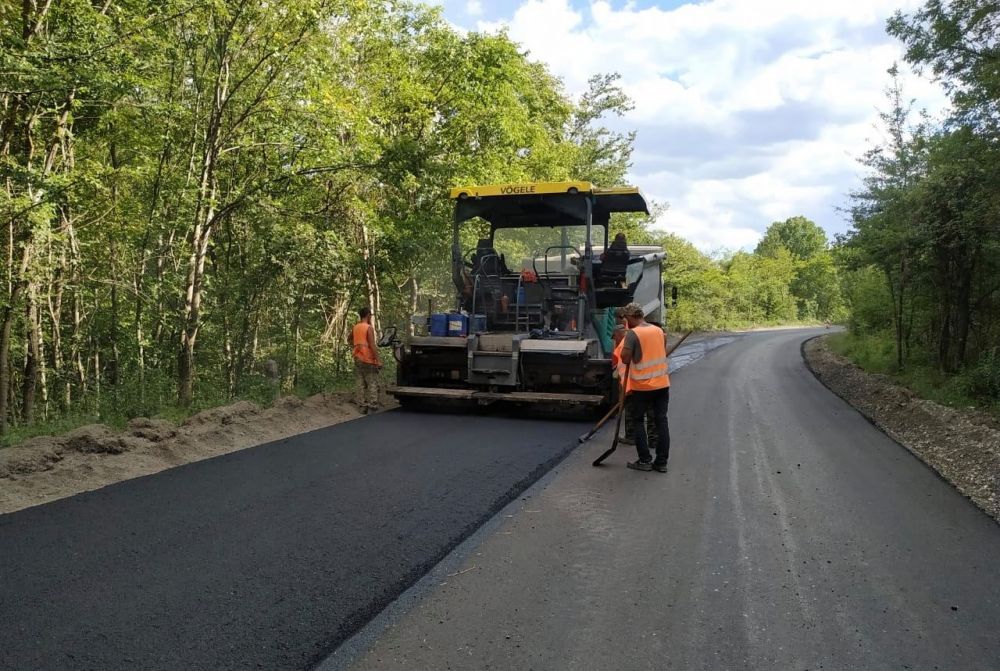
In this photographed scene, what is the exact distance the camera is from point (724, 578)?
3.69m

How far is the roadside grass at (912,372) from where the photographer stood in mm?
10328

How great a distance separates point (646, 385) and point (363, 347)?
4607 millimetres

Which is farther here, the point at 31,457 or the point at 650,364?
the point at 650,364

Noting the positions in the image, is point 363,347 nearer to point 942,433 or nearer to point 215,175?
point 215,175

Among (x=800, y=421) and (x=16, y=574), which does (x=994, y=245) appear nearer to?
(x=800, y=421)

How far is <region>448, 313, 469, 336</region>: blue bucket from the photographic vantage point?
9.57 m

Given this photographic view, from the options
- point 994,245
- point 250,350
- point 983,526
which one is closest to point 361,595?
point 983,526

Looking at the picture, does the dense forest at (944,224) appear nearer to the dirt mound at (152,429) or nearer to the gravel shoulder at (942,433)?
the gravel shoulder at (942,433)

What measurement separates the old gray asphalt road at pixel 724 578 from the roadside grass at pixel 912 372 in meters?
4.64

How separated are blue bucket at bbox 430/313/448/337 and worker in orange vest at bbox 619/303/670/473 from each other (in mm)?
3726

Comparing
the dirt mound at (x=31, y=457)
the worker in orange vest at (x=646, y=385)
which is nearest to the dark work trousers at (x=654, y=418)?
the worker in orange vest at (x=646, y=385)

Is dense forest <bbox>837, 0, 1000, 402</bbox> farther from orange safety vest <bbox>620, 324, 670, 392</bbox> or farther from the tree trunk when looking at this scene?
the tree trunk

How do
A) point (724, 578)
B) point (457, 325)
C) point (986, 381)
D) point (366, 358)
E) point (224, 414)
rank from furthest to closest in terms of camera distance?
point (986, 381), point (457, 325), point (366, 358), point (224, 414), point (724, 578)

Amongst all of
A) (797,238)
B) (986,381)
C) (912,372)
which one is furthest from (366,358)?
(797,238)
